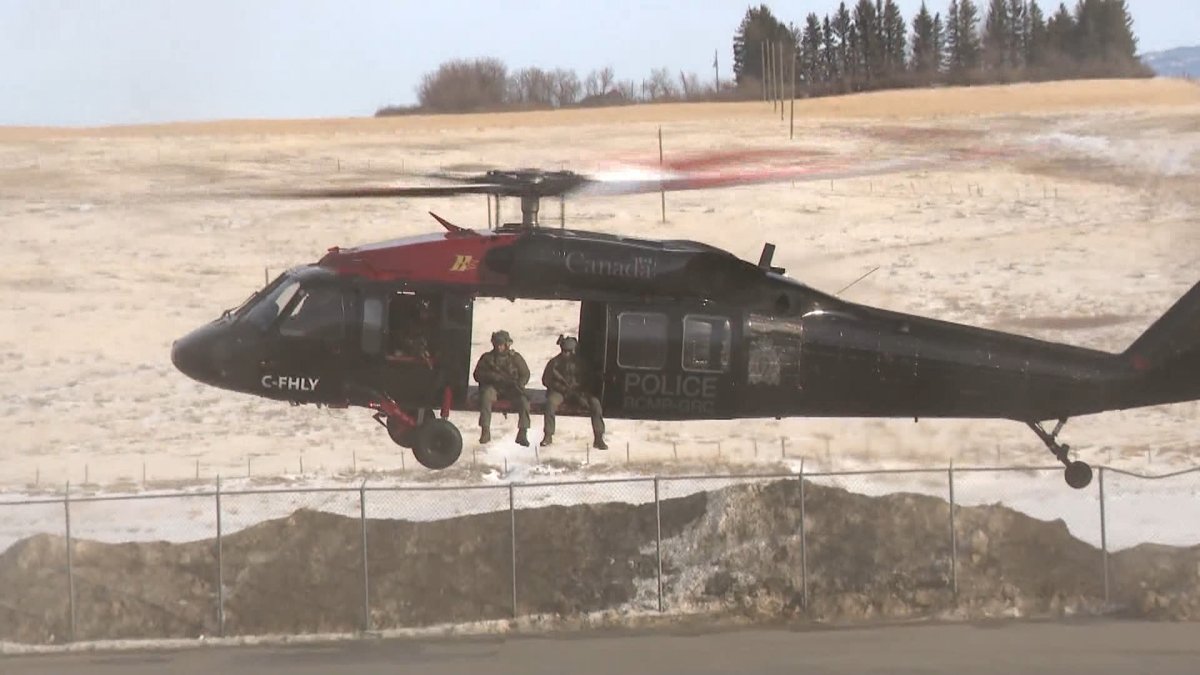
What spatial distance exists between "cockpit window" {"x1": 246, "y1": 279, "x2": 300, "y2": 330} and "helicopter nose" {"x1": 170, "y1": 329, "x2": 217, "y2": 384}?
0.52 m

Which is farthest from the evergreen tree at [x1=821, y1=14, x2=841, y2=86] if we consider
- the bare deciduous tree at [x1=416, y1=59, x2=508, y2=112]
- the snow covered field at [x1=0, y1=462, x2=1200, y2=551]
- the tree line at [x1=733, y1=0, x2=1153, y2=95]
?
the snow covered field at [x1=0, y1=462, x2=1200, y2=551]

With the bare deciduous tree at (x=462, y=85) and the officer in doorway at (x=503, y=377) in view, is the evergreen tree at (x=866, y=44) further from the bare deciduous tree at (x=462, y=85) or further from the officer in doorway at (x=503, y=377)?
the officer in doorway at (x=503, y=377)

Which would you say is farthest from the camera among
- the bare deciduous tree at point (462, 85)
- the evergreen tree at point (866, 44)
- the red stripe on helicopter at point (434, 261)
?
the evergreen tree at point (866, 44)

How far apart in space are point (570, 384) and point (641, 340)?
31.1 inches

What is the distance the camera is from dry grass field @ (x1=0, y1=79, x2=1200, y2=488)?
3366 cm

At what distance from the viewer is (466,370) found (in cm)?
1703

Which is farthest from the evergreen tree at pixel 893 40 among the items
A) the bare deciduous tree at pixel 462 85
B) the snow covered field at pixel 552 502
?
the snow covered field at pixel 552 502

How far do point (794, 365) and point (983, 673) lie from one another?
6.30m

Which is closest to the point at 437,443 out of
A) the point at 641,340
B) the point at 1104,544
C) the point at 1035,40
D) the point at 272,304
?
the point at 272,304

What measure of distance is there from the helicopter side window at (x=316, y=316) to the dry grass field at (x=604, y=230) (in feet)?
10.1

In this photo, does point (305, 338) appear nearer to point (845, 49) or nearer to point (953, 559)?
point (953, 559)

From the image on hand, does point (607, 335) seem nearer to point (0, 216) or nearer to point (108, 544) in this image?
A: point (108, 544)

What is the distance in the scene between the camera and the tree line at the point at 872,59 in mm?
50812

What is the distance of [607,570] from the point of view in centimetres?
2667
